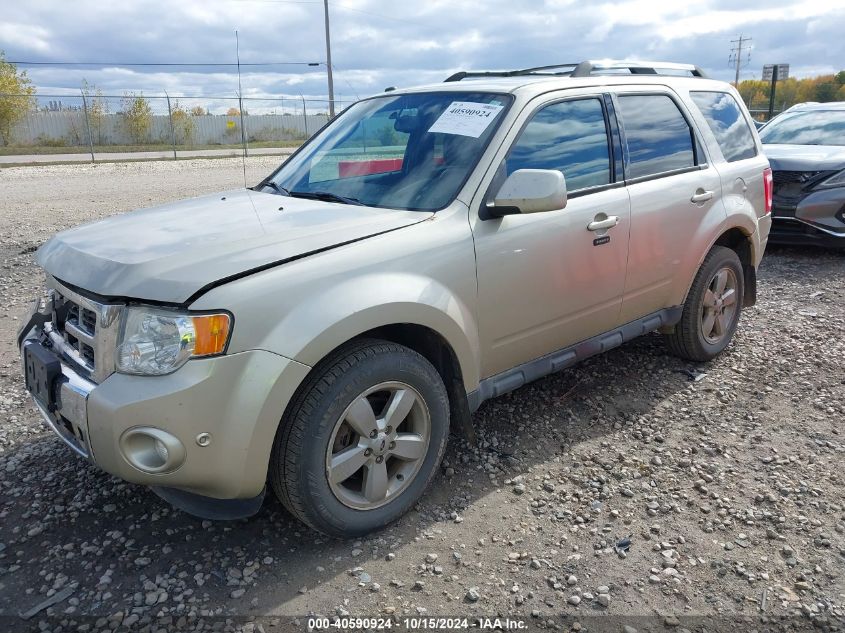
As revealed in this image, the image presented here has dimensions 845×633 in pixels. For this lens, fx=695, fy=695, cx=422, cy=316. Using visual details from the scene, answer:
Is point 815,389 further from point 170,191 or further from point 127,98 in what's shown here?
point 127,98

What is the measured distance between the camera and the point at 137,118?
34.8 m

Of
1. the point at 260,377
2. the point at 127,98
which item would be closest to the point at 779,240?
the point at 260,377

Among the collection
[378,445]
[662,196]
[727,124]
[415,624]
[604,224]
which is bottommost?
[415,624]

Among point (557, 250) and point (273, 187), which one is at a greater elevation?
point (273, 187)

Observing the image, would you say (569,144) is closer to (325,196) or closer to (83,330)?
(325,196)

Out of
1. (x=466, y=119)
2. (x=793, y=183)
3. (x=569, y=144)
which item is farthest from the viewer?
(x=793, y=183)

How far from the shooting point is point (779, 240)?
26.5 ft

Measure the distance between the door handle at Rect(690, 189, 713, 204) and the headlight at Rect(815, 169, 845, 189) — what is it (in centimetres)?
435

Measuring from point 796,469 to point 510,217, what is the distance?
191cm

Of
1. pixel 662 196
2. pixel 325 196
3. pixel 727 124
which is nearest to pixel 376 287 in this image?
pixel 325 196

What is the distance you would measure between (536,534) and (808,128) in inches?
329

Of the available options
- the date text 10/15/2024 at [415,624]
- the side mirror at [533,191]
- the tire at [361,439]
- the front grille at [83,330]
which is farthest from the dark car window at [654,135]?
the front grille at [83,330]

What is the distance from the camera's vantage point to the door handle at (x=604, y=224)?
3.54 m

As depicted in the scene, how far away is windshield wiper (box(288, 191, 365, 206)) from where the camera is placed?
3.31 metres
